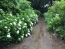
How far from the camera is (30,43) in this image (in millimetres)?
9859

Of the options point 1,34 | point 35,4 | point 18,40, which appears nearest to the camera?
point 1,34

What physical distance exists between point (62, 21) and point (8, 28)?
3.56m

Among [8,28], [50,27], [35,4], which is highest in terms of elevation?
[8,28]

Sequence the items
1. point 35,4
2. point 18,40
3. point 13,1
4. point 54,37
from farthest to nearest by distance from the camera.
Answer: point 35,4 → point 13,1 → point 54,37 → point 18,40

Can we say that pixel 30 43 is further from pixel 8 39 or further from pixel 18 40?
pixel 8 39

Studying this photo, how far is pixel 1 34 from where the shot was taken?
28.3 feet

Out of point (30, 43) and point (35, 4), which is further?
point (35, 4)

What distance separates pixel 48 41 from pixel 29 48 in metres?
1.66

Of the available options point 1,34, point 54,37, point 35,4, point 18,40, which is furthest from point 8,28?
point 35,4

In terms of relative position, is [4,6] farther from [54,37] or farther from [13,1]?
[54,37]

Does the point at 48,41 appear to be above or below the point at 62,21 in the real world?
below

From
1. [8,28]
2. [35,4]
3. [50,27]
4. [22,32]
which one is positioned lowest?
[35,4]

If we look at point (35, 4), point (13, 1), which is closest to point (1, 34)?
point (13, 1)

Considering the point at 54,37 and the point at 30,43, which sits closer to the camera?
the point at 30,43
